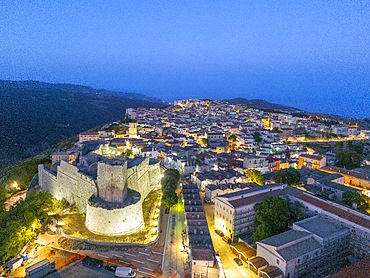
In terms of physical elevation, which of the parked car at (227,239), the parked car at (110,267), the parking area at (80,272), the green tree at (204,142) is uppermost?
the green tree at (204,142)

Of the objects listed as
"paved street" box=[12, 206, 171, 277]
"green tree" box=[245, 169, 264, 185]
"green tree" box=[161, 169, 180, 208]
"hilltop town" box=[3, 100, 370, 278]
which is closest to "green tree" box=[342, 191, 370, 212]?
"hilltop town" box=[3, 100, 370, 278]

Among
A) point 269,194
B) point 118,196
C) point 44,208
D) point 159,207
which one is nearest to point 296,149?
point 269,194

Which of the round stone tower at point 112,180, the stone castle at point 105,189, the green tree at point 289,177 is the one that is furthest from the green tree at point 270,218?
the round stone tower at point 112,180

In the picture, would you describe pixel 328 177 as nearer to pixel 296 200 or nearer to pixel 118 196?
pixel 296 200

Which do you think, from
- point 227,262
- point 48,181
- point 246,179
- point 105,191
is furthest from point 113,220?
point 246,179

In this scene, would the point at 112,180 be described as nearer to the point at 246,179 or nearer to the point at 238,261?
the point at 238,261

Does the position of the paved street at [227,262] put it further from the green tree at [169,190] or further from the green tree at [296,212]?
the green tree at [296,212]
